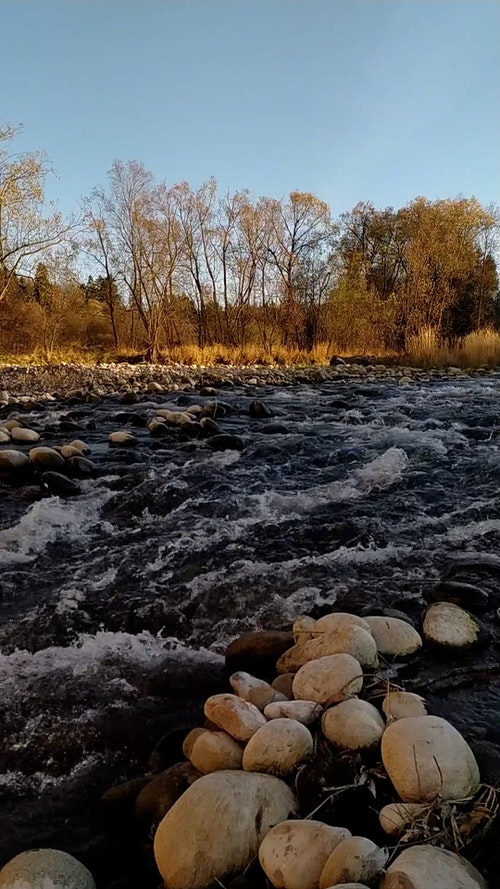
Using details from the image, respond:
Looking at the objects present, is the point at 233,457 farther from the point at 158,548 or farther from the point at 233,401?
the point at 233,401

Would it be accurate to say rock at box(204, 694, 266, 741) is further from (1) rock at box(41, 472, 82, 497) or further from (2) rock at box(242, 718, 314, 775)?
(1) rock at box(41, 472, 82, 497)

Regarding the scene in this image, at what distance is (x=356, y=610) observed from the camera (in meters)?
2.48

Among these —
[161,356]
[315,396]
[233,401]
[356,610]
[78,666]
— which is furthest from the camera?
[161,356]

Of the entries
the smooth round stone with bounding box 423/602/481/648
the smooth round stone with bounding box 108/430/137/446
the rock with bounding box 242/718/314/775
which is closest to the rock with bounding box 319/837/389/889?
the rock with bounding box 242/718/314/775

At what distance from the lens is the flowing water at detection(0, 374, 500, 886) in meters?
1.76

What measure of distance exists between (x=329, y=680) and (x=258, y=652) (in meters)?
0.44

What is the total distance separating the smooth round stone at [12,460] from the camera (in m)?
4.66

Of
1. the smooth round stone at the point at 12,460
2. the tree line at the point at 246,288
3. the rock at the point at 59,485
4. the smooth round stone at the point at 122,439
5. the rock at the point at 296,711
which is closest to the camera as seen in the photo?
the rock at the point at 296,711

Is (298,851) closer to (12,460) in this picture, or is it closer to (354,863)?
(354,863)

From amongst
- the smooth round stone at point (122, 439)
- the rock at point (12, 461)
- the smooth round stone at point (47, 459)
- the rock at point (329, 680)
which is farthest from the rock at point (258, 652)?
the smooth round stone at point (122, 439)

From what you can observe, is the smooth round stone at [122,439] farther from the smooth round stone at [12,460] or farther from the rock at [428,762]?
the rock at [428,762]

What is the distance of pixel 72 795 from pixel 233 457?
12.7 feet

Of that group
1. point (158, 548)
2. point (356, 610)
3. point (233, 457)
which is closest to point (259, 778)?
point (356, 610)

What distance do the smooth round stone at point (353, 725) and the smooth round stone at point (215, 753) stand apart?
0.28 meters
